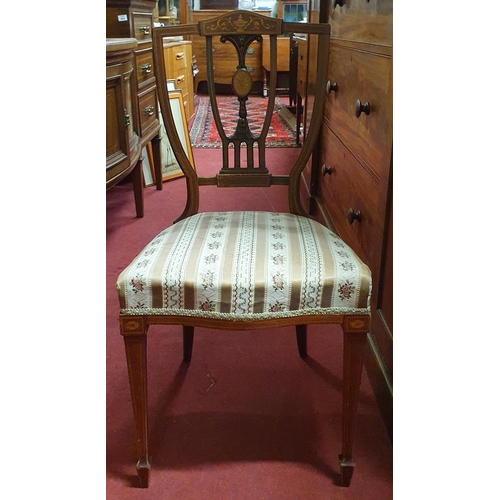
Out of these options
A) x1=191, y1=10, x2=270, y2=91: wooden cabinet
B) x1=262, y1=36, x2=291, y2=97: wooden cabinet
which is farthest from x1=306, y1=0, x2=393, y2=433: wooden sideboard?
x1=191, y1=10, x2=270, y2=91: wooden cabinet

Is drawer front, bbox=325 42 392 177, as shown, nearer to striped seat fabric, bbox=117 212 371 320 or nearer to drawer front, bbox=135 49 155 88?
striped seat fabric, bbox=117 212 371 320

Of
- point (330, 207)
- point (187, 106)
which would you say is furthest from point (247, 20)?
point (187, 106)

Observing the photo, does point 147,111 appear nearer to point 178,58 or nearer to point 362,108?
point 362,108

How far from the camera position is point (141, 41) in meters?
2.47

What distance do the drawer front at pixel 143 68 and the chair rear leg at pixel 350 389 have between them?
5.92 ft

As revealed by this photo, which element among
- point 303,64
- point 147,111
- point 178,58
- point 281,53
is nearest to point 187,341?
point 147,111

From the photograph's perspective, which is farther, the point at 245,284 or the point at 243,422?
the point at 243,422

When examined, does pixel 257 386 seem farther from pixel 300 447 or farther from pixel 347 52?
pixel 347 52

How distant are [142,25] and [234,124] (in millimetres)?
2096

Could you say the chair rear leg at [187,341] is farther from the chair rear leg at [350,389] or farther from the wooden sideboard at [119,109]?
the wooden sideboard at [119,109]

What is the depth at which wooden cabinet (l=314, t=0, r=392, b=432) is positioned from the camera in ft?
4.16

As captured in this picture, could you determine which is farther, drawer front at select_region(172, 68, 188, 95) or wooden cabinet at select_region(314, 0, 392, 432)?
drawer front at select_region(172, 68, 188, 95)

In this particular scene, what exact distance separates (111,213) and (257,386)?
5.23ft

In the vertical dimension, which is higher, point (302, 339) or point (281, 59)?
point (281, 59)
